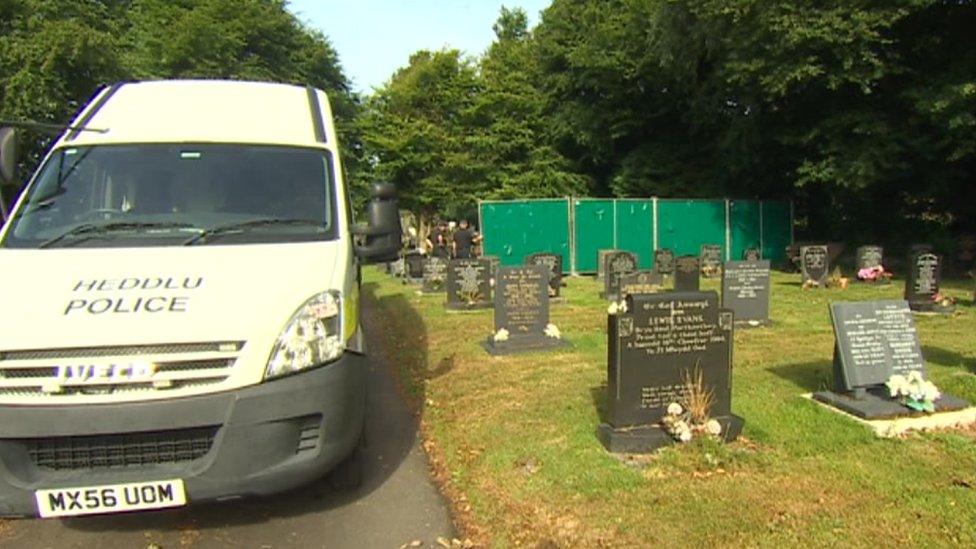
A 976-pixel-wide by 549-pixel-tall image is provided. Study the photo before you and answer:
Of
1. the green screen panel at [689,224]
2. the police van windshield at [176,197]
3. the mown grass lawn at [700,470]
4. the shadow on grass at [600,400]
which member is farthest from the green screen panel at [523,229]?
the police van windshield at [176,197]

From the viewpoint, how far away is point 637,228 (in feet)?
75.3

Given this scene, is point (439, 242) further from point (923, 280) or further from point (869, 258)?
point (923, 280)

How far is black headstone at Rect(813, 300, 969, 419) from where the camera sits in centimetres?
563

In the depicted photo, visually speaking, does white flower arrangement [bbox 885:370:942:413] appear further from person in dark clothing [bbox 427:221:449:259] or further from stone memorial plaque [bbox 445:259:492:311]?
person in dark clothing [bbox 427:221:449:259]

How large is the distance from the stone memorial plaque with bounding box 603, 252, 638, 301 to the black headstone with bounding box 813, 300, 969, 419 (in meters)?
8.03

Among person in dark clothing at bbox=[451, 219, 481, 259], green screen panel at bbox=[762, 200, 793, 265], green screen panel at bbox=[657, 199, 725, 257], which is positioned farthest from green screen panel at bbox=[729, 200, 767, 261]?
person in dark clothing at bbox=[451, 219, 481, 259]

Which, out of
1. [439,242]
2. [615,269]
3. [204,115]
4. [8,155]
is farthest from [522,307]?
[439,242]

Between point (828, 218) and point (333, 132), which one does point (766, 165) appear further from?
point (333, 132)

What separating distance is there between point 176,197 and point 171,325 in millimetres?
1455

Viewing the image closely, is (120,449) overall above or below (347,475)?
above

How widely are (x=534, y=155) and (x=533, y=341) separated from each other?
28.1 m

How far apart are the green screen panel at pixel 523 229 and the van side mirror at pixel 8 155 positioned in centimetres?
1678

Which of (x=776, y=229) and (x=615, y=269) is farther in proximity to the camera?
(x=776, y=229)

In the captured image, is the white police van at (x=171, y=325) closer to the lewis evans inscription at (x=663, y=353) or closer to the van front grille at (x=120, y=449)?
the van front grille at (x=120, y=449)
